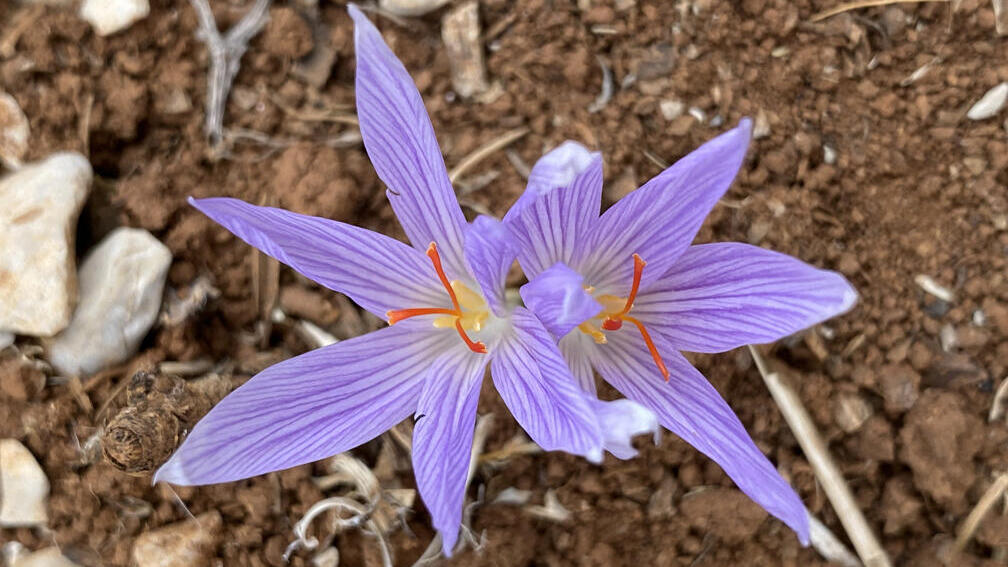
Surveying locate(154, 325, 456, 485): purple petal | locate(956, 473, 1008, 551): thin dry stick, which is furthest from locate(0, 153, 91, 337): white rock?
locate(956, 473, 1008, 551): thin dry stick

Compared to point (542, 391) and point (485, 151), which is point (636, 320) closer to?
point (542, 391)

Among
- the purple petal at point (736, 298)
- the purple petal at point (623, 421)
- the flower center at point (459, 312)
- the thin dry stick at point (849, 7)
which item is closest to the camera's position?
the purple petal at point (623, 421)

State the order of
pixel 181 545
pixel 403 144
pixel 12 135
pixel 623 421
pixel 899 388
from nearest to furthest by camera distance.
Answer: pixel 623 421
pixel 403 144
pixel 181 545
pixel 899 388
pixel 12 135

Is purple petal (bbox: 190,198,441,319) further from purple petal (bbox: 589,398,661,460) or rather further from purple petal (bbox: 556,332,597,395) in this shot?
purple petal (bbox: 589,398,661,460)

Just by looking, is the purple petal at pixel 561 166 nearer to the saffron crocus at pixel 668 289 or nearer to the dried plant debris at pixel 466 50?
the saffron crocus at pixel 668 289

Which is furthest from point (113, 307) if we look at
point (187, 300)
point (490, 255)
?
point (490, 255)

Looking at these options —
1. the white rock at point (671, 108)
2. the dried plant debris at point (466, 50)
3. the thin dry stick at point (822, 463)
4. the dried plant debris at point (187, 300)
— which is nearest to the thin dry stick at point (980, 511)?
the thin dry stick at point (822, 463)

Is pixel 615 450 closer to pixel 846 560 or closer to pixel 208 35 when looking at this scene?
pixel 846 560
